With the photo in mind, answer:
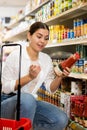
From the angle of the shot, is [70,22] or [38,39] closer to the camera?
[38,39]

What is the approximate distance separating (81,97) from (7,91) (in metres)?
0.77

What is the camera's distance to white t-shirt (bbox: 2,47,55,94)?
6.86ft

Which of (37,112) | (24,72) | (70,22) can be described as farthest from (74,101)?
(70,22)

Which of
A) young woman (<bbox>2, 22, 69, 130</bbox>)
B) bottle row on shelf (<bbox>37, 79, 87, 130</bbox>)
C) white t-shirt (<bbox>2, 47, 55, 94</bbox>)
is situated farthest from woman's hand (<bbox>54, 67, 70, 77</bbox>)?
bottle row on shelf (<bbox>37, 79, 87, 130</bbox>)

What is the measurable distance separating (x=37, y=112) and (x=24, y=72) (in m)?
0.35

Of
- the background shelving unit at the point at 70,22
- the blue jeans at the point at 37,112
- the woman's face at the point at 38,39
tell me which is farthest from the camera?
the background shelving unit at the point at 70,22

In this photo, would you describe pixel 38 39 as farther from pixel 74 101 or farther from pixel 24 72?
pixel 74 101

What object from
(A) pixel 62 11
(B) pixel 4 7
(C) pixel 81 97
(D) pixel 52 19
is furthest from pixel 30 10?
(B) pixel 4 7

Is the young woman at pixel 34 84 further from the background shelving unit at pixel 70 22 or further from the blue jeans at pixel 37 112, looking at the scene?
the background shelving unit at pixel 70 22

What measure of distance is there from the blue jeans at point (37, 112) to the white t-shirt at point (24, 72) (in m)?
0.11

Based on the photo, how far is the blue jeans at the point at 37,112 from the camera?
2.01 metres

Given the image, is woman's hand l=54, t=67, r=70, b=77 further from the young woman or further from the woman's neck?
the woman's neck

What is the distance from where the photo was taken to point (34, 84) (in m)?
2.29

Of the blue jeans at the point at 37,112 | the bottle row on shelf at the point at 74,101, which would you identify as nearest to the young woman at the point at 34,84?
the blue jeans at the point at 37,112
